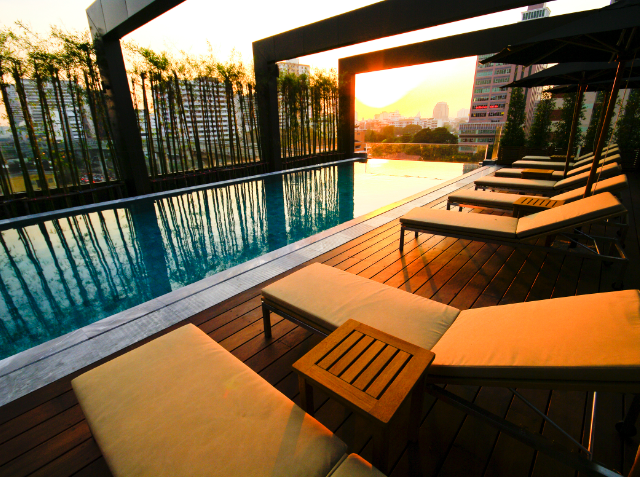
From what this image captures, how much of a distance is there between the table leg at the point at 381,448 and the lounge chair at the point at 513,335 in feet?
1.28

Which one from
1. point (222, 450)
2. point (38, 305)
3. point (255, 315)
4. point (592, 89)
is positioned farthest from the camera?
point (592, 89)

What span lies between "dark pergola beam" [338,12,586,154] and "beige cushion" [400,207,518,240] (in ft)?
17.3

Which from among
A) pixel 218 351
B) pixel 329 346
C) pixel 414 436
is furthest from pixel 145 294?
pixel 414 436

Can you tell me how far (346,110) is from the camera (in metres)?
12.9

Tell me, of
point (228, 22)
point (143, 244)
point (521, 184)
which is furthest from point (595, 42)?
point (228, 22)

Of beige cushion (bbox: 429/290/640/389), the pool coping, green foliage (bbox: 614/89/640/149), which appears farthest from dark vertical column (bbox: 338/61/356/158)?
beige cushion (bbox: 429/290/640/389)

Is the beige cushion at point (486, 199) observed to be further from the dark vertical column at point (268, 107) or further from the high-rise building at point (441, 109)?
the high-rise building at point (441, 109)

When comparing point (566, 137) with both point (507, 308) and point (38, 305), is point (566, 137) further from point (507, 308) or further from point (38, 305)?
point (38, 305)

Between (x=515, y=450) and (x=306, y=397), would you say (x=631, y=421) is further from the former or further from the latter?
(x=306, y=397)

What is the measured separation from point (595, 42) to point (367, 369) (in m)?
3.27

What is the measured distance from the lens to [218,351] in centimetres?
134

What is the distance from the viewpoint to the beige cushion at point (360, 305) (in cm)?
146

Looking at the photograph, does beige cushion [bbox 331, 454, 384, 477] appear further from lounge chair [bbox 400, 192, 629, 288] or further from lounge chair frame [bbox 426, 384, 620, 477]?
lounge chair [bbox 400, 192, 629, 288]

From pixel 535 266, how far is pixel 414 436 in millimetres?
2397
